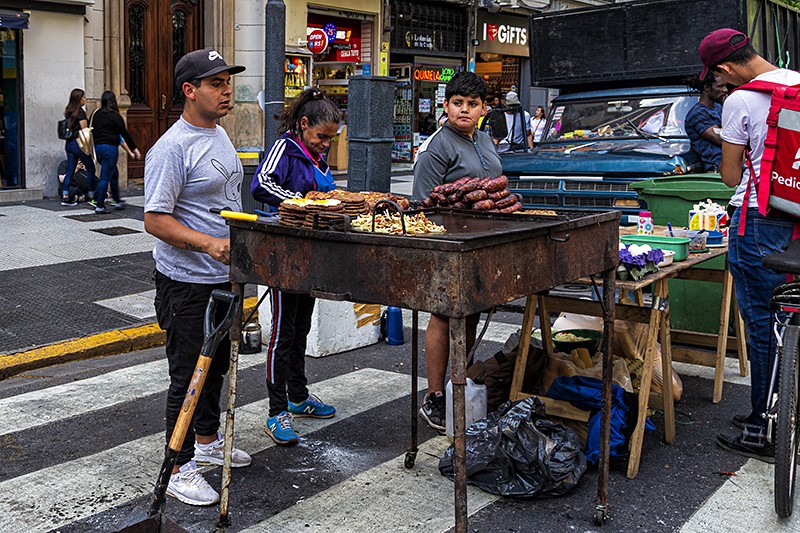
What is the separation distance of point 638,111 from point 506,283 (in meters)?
7.18

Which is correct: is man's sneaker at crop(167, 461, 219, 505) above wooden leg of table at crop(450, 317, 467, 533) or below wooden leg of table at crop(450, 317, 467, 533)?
below

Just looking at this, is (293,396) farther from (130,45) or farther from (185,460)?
(130,45)

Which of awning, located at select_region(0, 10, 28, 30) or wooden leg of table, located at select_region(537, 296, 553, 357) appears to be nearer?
wooden leg of table, located at select_region(537, 296, 553, 357)

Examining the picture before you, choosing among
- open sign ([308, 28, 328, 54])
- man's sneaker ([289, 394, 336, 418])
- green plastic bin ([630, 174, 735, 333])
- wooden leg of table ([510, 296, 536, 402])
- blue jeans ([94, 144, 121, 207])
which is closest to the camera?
wooden leg of table ([510, 296, 536, 402])

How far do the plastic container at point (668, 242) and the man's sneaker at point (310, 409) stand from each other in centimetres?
200

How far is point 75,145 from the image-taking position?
14.0 meters

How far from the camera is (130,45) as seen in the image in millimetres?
16938

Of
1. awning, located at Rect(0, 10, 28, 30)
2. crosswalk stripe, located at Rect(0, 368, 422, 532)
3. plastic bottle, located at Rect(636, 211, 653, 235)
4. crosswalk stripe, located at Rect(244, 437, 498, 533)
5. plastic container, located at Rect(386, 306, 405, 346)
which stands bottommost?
crosswalk stripe, located at Rect(244, 437, 498, 533)

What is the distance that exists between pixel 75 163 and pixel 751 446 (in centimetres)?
1180

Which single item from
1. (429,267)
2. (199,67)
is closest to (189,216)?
(199,67)

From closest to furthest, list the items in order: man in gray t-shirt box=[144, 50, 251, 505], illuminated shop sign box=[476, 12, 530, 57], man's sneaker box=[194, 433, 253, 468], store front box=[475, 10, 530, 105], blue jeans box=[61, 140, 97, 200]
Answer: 1. man in gray t-shirt box=[144, 50, 251, 505]
2. man's sneaker box=[194, 433, 253, 468]
3. blue jeans box=[61, 140, 97, 200]
4. illuminated shop sign box=[476, 12, 530, 57]
5. store front box=[475, 10, 530, 105]

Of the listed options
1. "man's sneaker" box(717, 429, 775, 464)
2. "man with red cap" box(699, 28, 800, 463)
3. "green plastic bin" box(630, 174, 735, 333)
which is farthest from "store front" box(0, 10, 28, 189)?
"man's sneaker" box(717, 429, 775, 464)

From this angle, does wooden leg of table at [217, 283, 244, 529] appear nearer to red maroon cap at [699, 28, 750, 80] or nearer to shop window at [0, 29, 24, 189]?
red maroon cap at [699, 28, 750, 80]

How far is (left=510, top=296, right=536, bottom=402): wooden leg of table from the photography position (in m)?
5.11
